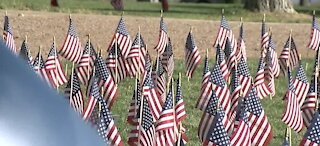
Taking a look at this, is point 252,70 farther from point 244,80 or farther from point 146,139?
point 146,139

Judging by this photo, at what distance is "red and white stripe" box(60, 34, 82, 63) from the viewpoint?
13547mm

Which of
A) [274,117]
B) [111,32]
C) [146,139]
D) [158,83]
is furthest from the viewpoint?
[111,32]

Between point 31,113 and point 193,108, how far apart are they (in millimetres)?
9748

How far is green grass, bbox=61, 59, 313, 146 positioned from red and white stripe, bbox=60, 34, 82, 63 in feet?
2.49

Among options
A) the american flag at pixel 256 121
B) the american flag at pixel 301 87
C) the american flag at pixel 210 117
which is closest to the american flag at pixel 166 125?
the american flag at pixel 210 117

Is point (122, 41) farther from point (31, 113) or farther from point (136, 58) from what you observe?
point (31, 113)

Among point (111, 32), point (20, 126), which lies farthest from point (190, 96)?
point (20, 126)

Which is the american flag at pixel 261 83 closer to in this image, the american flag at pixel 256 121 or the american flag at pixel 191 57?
the american flag at pixel 191 57

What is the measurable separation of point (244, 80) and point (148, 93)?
7.73ft

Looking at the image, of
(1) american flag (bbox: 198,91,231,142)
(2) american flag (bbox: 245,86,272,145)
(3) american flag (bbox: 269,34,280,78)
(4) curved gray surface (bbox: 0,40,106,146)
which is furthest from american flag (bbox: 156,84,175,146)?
(3) american flag (bbox: 269,34,280,78)

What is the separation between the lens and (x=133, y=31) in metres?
19.8

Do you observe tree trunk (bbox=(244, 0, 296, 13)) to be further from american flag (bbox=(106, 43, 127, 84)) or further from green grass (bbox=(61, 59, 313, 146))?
american flag (bbox=(106, 43, 127, 84))

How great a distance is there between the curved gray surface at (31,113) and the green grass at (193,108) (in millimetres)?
7355

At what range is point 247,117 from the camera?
7.58 metres
